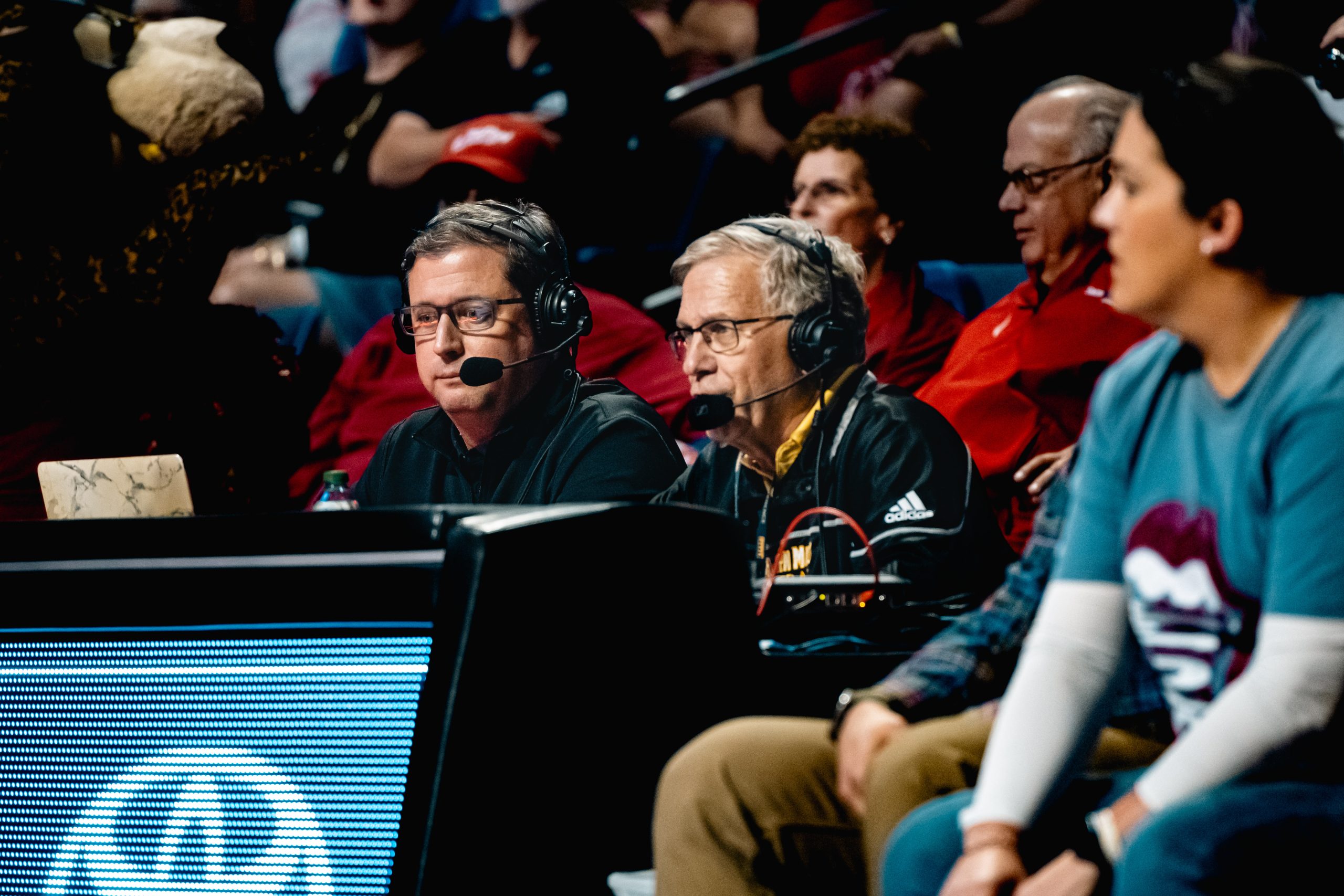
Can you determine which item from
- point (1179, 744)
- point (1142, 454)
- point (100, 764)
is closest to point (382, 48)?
point (100, 764)

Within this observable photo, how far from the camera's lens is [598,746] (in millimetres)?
1374

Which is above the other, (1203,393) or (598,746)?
(1203,393)

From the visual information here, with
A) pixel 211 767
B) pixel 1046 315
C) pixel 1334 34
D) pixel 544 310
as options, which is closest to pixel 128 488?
pixel 211 767

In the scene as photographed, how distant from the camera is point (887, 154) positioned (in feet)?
6.81

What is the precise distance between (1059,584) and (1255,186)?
0.38 meters

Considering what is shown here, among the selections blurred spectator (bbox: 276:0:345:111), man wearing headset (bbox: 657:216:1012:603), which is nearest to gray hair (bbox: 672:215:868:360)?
man wearing headset (bbox: 657:216:1012:603)

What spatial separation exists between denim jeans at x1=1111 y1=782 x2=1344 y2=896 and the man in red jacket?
83 centimetres

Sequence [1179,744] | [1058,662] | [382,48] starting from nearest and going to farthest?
1. [1179,744]
2. [1058,662]
3. [382,48]

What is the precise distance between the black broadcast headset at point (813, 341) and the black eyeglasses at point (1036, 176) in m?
0.31

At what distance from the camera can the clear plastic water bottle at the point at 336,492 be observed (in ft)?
6.64

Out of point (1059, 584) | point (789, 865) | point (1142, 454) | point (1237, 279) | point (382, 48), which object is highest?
point (382, 48)

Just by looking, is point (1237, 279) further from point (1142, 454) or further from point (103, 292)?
point (103, 292)

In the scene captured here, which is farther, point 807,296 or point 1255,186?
point 807,296

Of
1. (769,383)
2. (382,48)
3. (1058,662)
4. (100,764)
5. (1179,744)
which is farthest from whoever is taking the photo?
(382,48)
